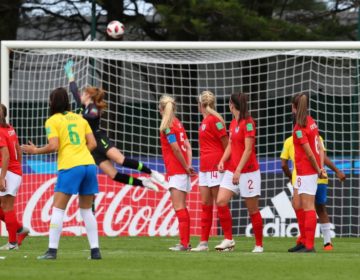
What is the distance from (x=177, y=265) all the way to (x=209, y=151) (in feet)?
10.8

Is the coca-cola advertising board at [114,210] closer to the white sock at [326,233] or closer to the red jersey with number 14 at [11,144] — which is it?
the white sock at [326,233]

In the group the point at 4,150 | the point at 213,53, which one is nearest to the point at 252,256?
the point at 4,150

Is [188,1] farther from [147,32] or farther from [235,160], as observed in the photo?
[235,160]

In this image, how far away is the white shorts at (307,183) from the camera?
13805 millimetres

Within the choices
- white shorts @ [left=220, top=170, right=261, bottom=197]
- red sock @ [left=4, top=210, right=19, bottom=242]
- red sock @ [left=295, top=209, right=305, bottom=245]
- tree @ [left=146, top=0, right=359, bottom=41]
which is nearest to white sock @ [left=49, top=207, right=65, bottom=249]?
red sock @ [left=4, top=210, right=19, bottom=242]

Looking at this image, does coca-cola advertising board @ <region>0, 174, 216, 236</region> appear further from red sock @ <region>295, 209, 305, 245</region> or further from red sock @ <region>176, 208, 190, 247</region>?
red sock @ <region>176, 208, 190, 247</region>

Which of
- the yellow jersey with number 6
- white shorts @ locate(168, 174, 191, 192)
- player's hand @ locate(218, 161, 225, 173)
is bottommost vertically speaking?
white shorts @ locate(168, 174, 191, 192)

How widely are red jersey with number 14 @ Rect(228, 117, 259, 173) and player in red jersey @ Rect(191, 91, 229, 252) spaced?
43cm

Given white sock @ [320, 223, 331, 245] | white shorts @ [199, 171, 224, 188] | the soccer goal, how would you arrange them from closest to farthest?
white shorts @ [199, 171, 224, 188] < white sock @ [320, 223, 331, 245] < the soccer goal

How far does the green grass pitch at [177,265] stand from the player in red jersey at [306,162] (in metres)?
0.45

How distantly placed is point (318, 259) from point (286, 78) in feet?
30.2

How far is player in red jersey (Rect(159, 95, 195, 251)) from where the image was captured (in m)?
14.4

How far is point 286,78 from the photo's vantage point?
2138 centimetres

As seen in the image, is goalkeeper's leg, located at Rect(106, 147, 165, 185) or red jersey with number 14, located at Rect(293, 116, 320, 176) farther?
goalkeeper's leg, located at Rect(106, 147, 165, 185)
